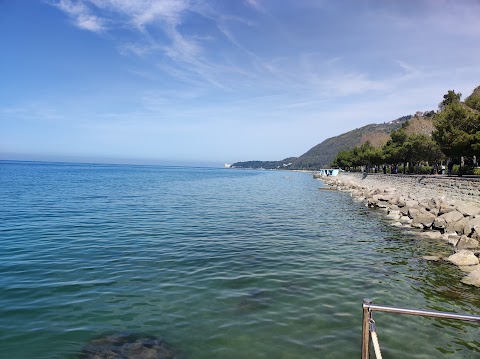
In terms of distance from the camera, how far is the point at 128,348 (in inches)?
240

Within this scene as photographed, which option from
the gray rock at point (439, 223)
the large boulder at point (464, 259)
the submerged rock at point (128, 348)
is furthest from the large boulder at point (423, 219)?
the submerged rock at point (128, 348)

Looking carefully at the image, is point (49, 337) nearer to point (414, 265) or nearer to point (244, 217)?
point (414, 265)

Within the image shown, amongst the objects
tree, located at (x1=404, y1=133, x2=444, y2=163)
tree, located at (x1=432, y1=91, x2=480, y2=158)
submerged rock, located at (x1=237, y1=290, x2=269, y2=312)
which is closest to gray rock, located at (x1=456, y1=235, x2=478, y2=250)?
submerged rock, located at (x1=237, y1=290, x2=269, y2=312)

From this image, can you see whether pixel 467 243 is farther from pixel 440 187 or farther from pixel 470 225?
pixel 440 187

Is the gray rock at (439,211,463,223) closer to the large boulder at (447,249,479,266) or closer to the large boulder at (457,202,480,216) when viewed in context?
the large boulder at (457,202,480,216)

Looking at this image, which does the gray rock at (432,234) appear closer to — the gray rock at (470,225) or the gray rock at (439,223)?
the gray rock at (439,223)

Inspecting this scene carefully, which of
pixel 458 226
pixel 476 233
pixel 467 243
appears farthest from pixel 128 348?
pixel 458 226

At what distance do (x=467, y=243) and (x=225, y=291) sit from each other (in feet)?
32.8

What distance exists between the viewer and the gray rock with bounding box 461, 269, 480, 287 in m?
9.74

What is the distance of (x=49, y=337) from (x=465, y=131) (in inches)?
1425

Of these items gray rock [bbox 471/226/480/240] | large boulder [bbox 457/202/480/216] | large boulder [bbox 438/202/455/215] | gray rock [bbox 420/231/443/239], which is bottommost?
gray rock [bbox 420/231/443/239]

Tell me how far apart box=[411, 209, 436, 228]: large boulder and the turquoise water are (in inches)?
94.9

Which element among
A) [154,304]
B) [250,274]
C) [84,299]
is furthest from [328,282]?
[84,299]

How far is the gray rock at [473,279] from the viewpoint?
9.74m
